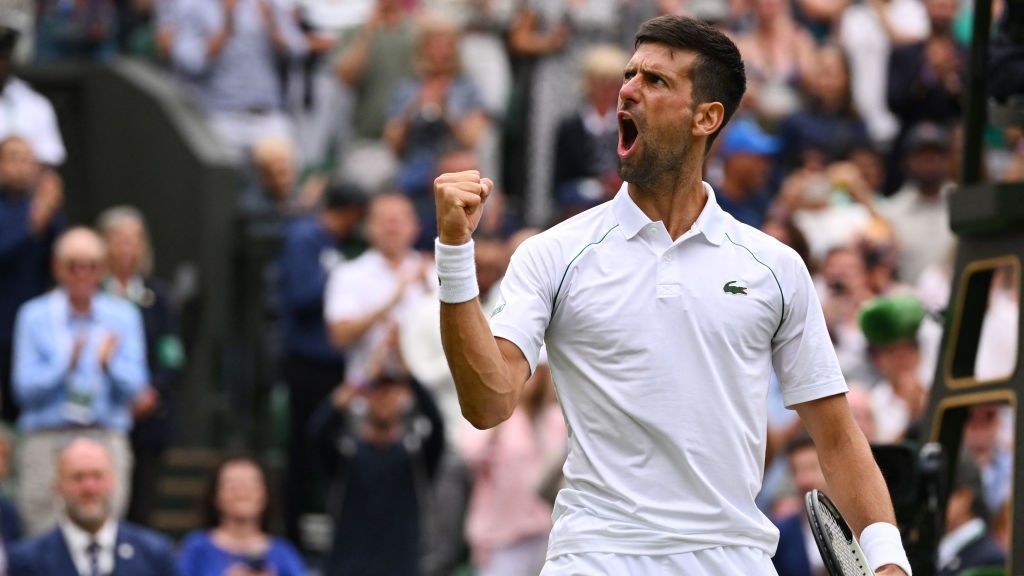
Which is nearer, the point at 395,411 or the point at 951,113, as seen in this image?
the point at 395,411

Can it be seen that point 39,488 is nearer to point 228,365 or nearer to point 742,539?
point 228,365

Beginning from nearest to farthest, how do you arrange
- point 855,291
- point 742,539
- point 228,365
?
point 742,539 → point 855,291 → point 228,365

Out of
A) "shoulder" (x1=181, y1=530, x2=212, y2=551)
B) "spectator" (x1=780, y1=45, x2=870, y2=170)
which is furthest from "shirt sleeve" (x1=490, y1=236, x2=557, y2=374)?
"spectator" (x1=780, y1=45, x2=870, y2=170)

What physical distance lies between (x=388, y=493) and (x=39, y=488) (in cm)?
180

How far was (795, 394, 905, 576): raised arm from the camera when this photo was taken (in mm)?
5465

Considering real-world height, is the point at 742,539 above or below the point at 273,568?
above

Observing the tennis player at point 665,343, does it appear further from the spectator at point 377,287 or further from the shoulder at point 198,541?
the spectator at point 377,287

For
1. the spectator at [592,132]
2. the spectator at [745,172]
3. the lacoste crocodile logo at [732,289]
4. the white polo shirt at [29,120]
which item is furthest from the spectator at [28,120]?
the lacoste crocodile logo at [732,289]

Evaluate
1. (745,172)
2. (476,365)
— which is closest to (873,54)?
(745,172)

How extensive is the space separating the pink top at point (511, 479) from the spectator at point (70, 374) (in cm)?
187

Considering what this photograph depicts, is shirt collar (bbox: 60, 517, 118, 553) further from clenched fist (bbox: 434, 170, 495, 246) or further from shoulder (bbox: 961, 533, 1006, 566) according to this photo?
clenched fist (bbox: 434, 170, 495, 246)

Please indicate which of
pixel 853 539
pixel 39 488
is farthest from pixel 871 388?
pixel 853 539

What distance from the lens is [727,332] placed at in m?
5.27

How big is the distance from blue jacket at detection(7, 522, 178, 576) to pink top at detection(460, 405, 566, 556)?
186 cm
